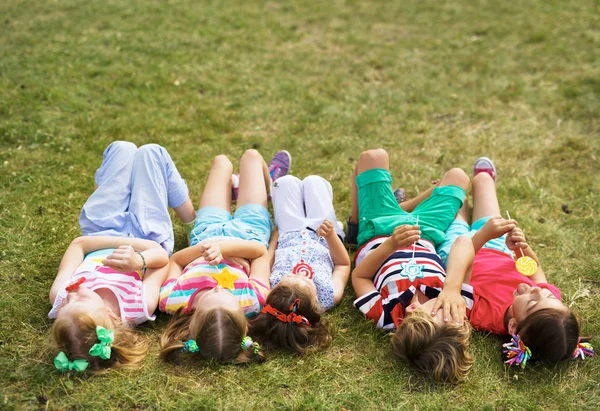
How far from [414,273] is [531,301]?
0.83 meters

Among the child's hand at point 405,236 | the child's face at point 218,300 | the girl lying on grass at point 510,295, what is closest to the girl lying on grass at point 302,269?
the child's face at point 218,300

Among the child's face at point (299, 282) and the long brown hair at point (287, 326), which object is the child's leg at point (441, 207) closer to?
the child's face at point (299, 282)

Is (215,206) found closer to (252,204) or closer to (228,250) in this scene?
(252,204)

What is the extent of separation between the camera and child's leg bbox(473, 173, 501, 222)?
4801mm

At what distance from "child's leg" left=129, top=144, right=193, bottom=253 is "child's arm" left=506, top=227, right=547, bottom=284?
110 inches

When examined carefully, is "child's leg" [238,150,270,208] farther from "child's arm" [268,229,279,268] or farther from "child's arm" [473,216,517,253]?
"child's arm" [473,216,517,253]

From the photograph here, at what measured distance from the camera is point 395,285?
395cm

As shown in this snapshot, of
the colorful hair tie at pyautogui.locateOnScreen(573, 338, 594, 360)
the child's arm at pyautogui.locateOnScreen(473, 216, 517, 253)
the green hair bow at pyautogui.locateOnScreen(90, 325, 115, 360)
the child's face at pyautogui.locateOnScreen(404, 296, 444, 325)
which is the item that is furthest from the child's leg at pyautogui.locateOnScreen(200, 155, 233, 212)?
the colorful hair tie at pyautogui.locateOnScreen(573, 338, 594, 360)

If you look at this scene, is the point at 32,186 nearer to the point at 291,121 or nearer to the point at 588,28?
the point at 291,121

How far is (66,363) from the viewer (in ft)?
10.8

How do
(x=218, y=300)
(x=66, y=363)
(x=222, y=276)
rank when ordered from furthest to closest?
(x=222, y=276), (x=218, y=300), (x=66, y=363)

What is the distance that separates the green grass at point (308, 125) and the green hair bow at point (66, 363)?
113 millimetres

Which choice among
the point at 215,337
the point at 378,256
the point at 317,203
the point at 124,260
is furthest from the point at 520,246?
the point at 124,260

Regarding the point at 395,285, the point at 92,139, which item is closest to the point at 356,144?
the point at 395,285
